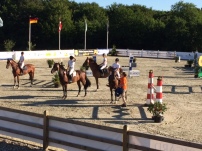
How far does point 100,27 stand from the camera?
75.2m

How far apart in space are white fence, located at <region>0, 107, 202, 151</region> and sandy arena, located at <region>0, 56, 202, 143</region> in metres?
3.74

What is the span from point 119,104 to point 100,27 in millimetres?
59165

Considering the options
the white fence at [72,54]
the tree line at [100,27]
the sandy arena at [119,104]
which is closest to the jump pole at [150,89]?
the sandy arena at [119,104]

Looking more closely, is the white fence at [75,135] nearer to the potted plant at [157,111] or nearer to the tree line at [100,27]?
the potted plant at [157,111]

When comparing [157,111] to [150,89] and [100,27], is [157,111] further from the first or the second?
[100,27]

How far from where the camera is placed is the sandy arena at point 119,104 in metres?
13.1

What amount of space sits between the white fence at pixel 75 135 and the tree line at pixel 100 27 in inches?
2321

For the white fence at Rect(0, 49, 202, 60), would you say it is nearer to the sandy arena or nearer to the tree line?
the tree line

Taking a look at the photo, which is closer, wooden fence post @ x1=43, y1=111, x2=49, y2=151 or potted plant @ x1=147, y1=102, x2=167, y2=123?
wooden fence post @ x1=43, y1=111, x2=49, y2=151

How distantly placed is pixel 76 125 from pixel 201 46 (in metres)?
60.0

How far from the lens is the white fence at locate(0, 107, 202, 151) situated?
7739 mm

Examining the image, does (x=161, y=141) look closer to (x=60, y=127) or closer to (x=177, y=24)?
(x=60, y=127)

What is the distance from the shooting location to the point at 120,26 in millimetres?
74875

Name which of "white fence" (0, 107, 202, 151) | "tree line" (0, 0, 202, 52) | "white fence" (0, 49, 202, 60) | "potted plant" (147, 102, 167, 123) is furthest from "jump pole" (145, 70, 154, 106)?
"tree line" (0, 0, 202, 52)
